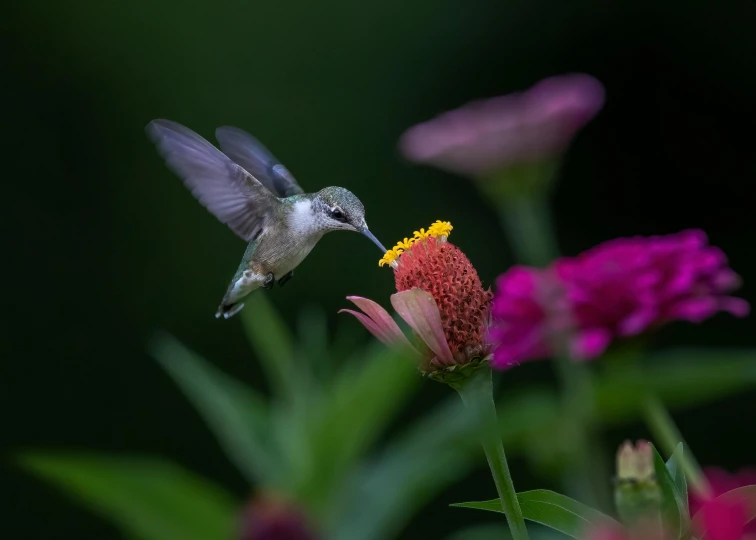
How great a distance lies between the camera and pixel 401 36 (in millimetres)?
4957

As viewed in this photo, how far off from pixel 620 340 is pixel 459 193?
397cm

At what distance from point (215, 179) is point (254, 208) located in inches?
4.6

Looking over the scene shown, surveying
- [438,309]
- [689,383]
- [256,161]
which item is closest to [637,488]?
[438,309]

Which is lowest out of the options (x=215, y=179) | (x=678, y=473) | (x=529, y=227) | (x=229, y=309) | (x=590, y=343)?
(x=678, y=473)

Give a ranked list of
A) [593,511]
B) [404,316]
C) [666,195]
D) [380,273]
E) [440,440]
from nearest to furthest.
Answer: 1. [593,511]
2. [404,316]
3. [440,440]
4. [380,273]
5. [666,195]

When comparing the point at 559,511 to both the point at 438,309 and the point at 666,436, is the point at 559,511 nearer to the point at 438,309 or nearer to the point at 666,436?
the point at 666,436

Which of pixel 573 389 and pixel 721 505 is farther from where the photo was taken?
pixel 573 389

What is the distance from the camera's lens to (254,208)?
2.06m

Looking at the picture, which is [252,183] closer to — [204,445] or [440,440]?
[440,440]

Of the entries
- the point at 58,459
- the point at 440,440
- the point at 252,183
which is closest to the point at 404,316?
the point at 58,459

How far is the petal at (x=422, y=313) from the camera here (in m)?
1.03

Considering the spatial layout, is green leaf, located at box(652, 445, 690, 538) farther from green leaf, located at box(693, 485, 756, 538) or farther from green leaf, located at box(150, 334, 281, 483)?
green leaf, located at box(150, 334, 281, 483)

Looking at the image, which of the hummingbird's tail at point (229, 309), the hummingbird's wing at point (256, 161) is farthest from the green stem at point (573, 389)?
the hummingbird's wing at point (256, 161)

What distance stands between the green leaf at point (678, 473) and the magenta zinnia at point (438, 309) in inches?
9.2
